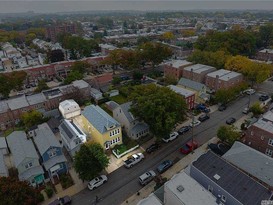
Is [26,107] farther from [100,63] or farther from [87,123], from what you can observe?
[100,63]

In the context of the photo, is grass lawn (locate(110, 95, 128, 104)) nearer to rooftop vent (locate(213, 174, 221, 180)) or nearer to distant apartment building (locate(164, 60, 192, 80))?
distant apartment building (locate(164, 60, 192, 80))

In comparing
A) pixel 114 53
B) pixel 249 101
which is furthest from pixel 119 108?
pixel 114 53

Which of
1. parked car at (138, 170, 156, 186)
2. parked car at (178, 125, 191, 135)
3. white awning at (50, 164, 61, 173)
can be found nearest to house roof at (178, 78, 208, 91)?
parked car at (178, 125, 191, 135)

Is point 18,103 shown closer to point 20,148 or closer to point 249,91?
point 20,148

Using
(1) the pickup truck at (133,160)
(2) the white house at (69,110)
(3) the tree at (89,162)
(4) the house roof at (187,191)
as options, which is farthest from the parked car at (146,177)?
(2) the white house at (69,110)

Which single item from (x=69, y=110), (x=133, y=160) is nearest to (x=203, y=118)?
(x=133, y=160)

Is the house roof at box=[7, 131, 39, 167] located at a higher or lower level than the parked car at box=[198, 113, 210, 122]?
higher

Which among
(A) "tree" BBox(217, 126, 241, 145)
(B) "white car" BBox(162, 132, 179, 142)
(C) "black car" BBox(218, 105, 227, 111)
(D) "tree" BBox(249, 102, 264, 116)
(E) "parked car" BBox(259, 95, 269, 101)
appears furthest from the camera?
(E) "parked car" BBox(259, 95, 269, 101)
